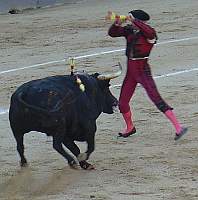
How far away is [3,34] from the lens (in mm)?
17406

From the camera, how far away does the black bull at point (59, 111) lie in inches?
233

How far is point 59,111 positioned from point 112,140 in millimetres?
1852

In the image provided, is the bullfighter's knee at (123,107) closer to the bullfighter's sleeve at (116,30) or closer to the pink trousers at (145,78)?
the pink trousers at (145,78)

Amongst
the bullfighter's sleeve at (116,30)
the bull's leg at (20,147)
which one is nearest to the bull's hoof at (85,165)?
the bull's leg at (20,147)

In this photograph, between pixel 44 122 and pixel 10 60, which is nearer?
pixel 44 122

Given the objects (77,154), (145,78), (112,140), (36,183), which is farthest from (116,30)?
(36,183)

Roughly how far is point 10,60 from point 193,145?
7279 mm

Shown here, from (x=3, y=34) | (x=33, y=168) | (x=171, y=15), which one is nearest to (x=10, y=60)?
(x=3, y=34)

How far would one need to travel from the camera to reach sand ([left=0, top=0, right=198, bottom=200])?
19.3ft

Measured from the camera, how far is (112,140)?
25.2 ft

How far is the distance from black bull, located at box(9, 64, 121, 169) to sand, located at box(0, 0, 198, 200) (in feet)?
0.97

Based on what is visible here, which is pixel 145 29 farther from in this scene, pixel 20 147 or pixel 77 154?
pixel 20 147

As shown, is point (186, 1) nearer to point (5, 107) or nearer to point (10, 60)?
point (10, 60)

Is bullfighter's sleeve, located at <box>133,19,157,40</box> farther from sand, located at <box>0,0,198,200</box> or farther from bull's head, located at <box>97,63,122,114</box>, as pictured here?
sand, located at <box>0,0,198,200</box>
